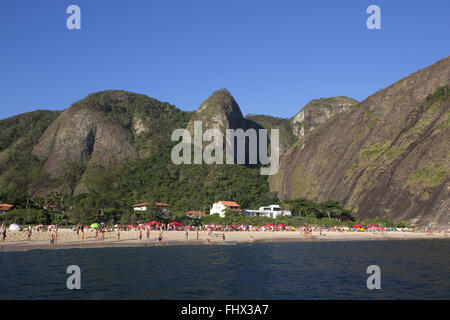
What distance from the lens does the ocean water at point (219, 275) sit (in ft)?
71.9

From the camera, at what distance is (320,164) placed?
117 m

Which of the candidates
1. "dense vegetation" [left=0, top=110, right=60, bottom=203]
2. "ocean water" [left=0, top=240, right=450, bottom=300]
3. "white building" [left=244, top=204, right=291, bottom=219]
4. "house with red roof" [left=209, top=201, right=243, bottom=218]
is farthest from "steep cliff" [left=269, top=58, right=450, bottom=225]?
"dense vegetation" [left=0, top=110, right=60, bottom=203]

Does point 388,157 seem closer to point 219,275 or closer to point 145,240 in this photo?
point 145,240

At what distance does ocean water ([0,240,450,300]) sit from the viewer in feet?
71.9

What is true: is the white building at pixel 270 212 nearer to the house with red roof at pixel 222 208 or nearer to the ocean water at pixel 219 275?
the house with red roof at pixel 222 208

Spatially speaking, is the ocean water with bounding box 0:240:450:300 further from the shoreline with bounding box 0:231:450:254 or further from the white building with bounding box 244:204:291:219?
the white building with bounding box 244:204:291:219

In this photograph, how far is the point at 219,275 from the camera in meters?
27.9

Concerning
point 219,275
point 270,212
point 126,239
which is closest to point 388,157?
point 270,212

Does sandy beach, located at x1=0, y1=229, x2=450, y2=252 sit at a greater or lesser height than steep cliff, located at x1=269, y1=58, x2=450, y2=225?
lesser

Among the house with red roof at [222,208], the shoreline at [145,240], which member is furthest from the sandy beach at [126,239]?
the house with red roof at [222,208]

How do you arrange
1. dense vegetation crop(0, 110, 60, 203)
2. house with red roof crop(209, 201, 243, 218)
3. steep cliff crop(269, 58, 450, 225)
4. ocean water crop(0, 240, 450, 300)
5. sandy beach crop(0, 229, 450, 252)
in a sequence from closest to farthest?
1. ocean water crop(0, 240, 450, 300)
2. sandy beach crop(0, 229, 450, 252)
3. steep cliff crop(269, 58, 450, 225)
4. house with red roof crop(209, 201, 243, 218)
5. dense vegetation crop(0, 110, 60, 203)

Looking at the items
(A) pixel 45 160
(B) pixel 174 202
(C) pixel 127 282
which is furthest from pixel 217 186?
(C) pixel 127 282
